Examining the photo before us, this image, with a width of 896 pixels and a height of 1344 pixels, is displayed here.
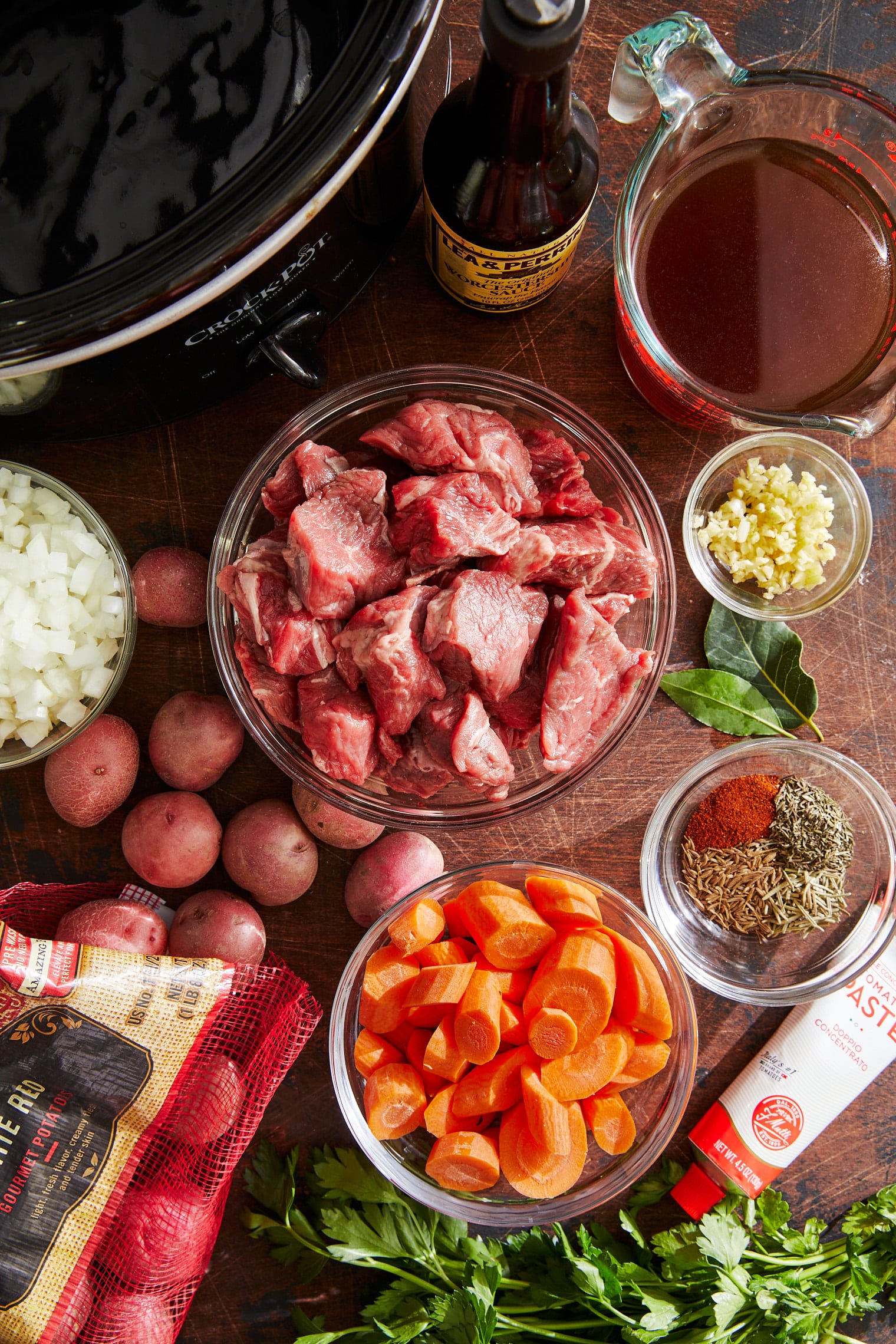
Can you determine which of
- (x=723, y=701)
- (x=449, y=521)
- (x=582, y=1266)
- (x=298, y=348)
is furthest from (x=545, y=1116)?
(x=298, y=348)

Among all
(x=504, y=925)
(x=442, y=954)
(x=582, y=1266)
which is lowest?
(x=582, y=1266)

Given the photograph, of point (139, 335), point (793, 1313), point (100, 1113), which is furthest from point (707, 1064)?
point (139, 335)

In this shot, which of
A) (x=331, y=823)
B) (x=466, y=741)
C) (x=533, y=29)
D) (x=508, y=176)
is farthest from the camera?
(x=331, y=823)

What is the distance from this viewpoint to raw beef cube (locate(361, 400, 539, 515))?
1564 millimetres

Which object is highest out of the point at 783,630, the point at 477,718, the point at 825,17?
the point at 825,17

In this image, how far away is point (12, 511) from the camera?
1759 mm

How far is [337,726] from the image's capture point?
1.54m

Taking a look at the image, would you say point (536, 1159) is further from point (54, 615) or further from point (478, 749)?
point (54, 615)

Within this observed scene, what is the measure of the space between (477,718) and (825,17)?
161 centimetres

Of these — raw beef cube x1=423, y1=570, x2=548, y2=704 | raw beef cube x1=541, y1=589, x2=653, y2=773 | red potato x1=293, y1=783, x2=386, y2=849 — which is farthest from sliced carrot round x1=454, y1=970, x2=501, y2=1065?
raw beef cube x1=423, y1=570, x2=548, y2=704

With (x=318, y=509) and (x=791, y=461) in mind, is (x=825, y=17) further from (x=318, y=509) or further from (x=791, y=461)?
(x=318, y=509)

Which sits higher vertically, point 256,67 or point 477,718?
point 256,67

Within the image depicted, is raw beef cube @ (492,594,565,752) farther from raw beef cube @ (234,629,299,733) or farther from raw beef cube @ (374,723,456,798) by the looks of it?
raw beef cube @ (234,629,299,733)

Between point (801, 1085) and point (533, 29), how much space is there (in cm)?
184
